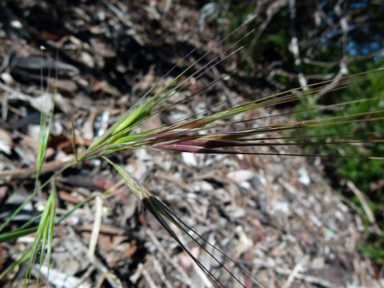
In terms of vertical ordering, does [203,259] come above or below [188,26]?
below

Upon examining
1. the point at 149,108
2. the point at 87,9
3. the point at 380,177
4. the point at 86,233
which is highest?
the point at 380,177

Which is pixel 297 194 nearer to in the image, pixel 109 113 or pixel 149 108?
pixel 109 113

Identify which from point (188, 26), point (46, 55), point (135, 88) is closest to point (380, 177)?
point (135, 88)

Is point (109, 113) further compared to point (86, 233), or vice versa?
point (109, 113)

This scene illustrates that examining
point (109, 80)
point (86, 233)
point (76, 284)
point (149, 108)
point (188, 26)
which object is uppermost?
point (188, 26)

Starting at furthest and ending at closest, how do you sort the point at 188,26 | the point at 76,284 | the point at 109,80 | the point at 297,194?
the point at 188,26 < the point at 297,194 < the point at 109,80 < the point at 76,284

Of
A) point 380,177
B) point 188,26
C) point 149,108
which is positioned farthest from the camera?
point 188,26

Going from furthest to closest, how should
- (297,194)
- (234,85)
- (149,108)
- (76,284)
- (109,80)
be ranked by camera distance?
(234,85)
(297,194)
(109,80)
(76,284)
(149,108)

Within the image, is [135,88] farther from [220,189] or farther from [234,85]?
[234,85]

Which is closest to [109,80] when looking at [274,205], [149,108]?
[149,108]
